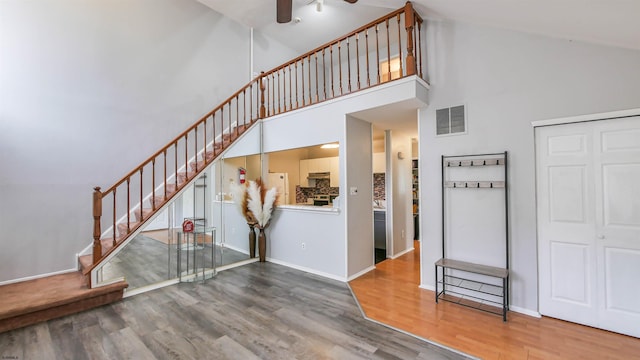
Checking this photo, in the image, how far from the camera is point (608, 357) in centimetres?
223

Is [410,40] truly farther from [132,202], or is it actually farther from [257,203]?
[132,202]

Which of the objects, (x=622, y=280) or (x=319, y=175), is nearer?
(x=622, y=280)

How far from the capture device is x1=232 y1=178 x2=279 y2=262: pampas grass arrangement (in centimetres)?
481

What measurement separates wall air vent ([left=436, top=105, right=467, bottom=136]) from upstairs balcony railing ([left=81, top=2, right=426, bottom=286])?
2.00 ft

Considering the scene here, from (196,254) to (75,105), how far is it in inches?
116

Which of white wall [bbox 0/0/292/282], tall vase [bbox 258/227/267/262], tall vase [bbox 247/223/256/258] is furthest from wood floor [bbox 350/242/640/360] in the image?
white wall [bbox 0/0/292/282]

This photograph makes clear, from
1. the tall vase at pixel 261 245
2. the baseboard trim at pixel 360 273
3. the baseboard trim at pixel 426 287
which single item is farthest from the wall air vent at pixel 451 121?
the tall vase at pixel 261 245

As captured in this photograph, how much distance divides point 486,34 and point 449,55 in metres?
0.44

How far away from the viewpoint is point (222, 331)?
2.67 m

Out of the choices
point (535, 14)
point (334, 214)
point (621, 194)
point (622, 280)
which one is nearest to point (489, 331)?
point (622, 280)

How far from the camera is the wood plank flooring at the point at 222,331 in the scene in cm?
233

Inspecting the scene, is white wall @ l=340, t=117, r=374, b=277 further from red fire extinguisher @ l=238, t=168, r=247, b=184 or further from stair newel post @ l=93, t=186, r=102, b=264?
stair newel post @ l=93, t=186, r=102, b=264

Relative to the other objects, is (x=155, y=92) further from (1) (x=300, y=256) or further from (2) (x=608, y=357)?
(2) (x=608, y=357)

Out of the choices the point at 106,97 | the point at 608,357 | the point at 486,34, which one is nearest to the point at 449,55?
the point at 486,34
